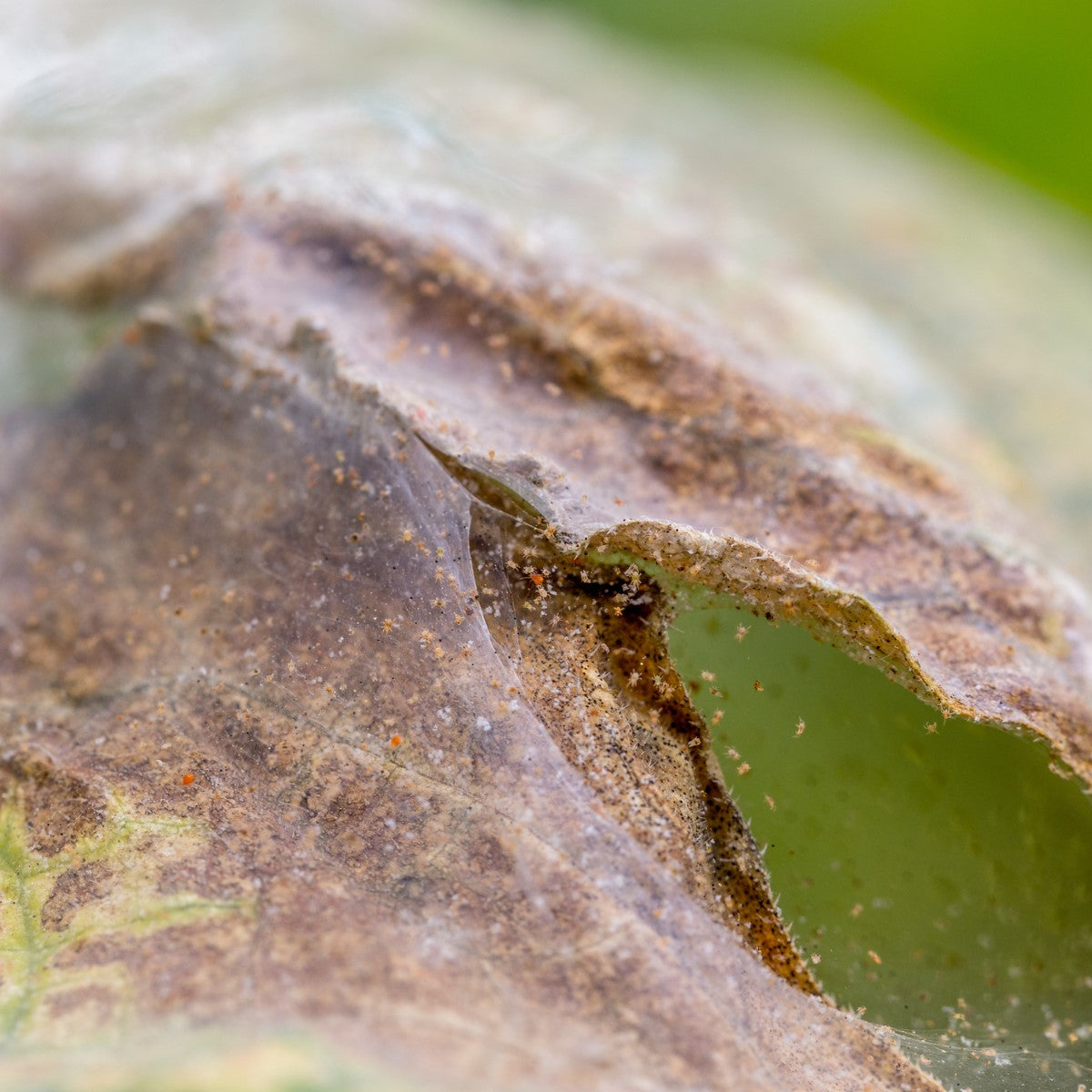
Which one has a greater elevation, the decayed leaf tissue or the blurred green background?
the blurred green background

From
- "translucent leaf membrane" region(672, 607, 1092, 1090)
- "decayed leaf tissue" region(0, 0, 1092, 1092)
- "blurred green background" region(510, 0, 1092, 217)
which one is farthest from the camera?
"blurred green background" region(510, 0, 1092, 217)

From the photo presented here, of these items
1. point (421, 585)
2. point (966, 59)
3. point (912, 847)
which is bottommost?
point (912, 847)

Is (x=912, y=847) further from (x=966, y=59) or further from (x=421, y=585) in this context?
(x=966, y=59)

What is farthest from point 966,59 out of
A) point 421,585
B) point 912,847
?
point 421,585

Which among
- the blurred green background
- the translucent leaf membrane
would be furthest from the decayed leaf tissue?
the blurred green background

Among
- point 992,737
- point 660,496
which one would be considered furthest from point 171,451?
point 992,737

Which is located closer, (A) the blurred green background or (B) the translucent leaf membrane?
(B) the translucent leaf membrane

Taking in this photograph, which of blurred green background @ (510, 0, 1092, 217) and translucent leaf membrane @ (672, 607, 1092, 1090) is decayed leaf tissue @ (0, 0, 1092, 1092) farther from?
blurred green background @ (510, 0, 1092, 217)
